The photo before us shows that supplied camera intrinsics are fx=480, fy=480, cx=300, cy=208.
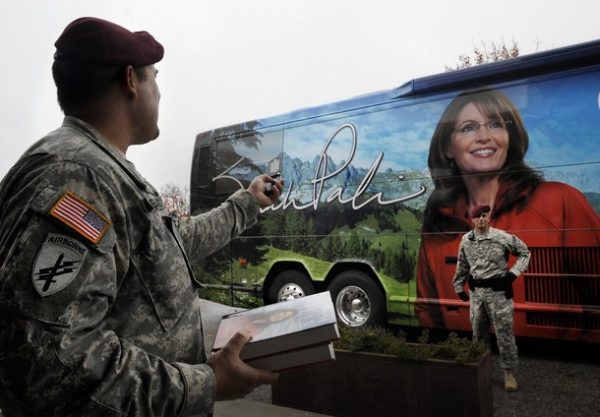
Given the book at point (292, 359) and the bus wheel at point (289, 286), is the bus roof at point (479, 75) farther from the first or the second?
the book at point (292, 359)

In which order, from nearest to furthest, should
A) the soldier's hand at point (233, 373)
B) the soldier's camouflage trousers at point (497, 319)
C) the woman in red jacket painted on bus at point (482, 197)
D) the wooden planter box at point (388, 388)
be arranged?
1. the soldier's hand at point (233, 373)
2. the wooden planter box at point (388, 388)
3. the soldier's camouflage trousers at point (497, 319)
4. the woman in red jacket painted on bus at point (482, 197)

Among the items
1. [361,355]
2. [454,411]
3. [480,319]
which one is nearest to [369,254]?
[480,319]

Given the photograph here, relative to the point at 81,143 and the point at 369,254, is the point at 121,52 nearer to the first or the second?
the point at 81,143

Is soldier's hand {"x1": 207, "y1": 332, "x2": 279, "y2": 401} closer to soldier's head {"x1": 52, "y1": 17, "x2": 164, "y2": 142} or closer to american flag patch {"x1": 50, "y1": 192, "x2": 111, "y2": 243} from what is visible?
american flag patch {"x1": 50, "y1": 192, "x2": 111, "y2": 243}

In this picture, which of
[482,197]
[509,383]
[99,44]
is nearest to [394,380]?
[509,383]

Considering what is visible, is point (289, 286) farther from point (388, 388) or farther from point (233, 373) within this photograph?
point (233, 373)

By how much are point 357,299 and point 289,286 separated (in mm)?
1273

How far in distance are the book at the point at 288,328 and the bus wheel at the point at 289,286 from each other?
6270mm

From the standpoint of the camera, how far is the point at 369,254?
6.96 metres

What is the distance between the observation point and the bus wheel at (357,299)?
6.91m

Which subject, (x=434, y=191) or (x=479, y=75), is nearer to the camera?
(x=479, y=75)

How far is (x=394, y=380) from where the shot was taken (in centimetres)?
385

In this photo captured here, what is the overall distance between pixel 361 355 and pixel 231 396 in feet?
9.85
